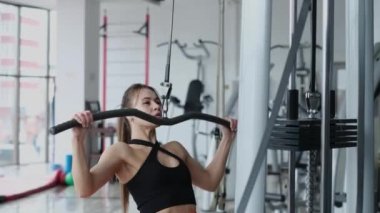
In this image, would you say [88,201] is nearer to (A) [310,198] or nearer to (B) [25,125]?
(B) [25,125]

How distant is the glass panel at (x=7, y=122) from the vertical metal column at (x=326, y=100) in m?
9.04

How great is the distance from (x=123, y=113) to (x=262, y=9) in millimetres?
548

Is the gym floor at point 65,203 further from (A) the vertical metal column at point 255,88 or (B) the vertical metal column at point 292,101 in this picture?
(A) the vertical metal column at point 255,88

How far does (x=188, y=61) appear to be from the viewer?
30.3ft

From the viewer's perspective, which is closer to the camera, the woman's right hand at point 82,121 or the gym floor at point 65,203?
the woman's right hand at point 82,121

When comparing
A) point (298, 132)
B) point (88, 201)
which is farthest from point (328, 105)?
point (88, 201)

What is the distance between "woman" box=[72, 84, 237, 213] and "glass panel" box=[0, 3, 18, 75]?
8119 millimetres

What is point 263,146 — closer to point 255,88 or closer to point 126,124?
point 255,88

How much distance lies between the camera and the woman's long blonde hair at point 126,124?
184 centimetres

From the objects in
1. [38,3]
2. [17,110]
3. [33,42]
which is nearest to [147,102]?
[38,3]

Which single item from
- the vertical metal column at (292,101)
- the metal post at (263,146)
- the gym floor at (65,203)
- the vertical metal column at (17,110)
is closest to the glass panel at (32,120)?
the vertical metal column at (17,110)

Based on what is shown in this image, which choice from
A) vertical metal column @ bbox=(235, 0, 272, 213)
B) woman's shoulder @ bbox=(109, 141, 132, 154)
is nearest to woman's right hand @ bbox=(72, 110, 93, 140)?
woman's shoulder @ bbox=(109, 141, 132, 154)

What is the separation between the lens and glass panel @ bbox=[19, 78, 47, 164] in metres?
9.69

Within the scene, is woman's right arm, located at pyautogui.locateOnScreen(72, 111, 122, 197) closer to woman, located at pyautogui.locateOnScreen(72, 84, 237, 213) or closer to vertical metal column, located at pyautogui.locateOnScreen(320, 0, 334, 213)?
woman, located at pyautogui.locateOnScreen(72, 84, 237, 213)
